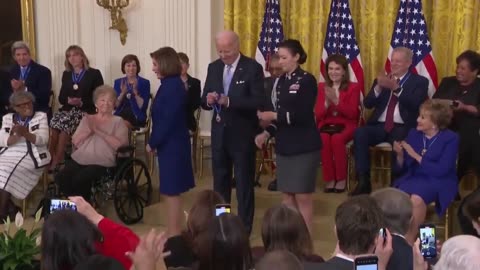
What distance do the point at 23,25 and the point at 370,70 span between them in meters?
3.86

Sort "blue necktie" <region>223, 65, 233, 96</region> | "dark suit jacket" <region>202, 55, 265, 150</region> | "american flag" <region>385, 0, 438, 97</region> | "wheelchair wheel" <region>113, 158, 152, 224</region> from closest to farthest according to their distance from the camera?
"dark suit jacket" <region>202, 55, 265, 150</region> < "blue necktie" <region>223, 65, 233, 96</region> < "wheelchair wheel" <region>113, 158, 152, 224</region> < "american flag" <region>385, 0, 438, 97</region>

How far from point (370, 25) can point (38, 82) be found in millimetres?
3351

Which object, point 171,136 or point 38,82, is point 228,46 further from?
point 38,82

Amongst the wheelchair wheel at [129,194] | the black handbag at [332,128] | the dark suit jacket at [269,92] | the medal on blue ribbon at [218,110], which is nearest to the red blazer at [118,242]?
the medal on blue ribbon at [218,110]

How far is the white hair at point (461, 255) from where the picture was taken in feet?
7.92

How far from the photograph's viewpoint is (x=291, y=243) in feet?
9.43

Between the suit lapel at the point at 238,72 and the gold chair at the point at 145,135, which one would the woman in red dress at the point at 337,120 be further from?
the gold chair at the point at 145,135

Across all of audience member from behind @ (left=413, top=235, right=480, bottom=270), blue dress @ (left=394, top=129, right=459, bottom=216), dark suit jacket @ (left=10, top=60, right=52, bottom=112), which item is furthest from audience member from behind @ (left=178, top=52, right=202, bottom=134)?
audience member from behind @ (left=413, top=235, right=480, bottom=270)

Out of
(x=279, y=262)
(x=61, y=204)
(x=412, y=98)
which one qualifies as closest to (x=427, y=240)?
(x=279, y=262)

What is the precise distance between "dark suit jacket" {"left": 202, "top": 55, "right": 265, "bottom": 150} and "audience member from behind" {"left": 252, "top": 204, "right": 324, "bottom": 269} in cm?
226

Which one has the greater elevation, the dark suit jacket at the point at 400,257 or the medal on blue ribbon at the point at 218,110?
the medal on blue ribbon at the point at 218,110

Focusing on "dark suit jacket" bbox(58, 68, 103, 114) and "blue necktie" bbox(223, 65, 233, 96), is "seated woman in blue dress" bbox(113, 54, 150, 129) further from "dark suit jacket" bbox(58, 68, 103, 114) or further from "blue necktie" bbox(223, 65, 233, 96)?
Result: "blue necktie" bbox(223, 65, 233, 96)

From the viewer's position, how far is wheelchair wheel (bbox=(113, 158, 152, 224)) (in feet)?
19.6

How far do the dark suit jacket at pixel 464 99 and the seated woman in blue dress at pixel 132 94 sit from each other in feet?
9.42
